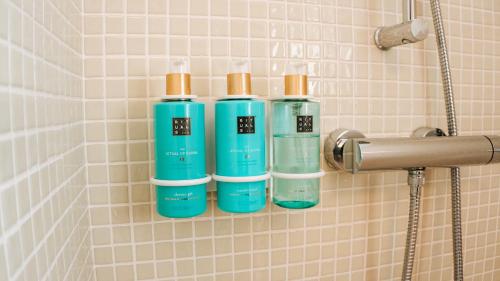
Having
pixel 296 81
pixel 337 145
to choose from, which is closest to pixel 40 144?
pixel 296 81

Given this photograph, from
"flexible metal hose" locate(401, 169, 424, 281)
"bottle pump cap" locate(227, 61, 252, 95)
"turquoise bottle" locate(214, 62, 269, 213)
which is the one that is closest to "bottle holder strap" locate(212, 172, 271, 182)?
"turquoise bottle" locate(214, 62, 269, 213)

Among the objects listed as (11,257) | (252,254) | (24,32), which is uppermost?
(24,32)

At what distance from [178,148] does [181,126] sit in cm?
3

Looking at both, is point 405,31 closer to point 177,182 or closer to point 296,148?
point 296,148

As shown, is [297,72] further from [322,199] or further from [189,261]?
[189,261]

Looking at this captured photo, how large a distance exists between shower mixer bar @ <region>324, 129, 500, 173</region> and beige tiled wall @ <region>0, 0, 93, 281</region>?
437 mm

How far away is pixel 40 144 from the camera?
12.2 inches

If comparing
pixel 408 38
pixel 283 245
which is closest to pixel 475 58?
pixel 408 38

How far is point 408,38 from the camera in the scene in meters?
0.60

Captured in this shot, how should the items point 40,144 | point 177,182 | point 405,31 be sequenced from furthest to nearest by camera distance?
1. point 405,31
2. point 177,182
3. point 40,144

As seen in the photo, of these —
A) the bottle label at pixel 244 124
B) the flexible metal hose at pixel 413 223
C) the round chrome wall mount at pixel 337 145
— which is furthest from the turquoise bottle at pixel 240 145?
the flexible metal hose at pixel 413 223

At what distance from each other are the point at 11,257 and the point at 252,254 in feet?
1.42

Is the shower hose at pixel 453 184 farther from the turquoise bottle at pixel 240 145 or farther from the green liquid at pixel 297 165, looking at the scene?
the turquoise bottle at pixel 240 145

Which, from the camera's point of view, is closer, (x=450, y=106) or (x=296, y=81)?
(x=296, y=81)
